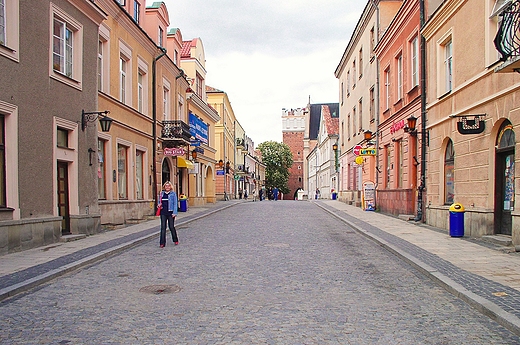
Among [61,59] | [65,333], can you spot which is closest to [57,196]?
[61,59]

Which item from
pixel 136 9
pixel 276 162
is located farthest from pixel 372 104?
pixel 276 162

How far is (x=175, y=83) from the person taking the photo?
26.8 meters

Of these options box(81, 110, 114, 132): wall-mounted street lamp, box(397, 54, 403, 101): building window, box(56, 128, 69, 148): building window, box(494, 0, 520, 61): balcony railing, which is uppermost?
box(397, 54, 403, 101): building window

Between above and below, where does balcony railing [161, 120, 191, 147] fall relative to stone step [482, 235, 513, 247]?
above

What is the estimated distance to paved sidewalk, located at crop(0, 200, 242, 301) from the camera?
297 inches

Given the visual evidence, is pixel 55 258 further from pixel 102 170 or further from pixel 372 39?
pixel 372 39

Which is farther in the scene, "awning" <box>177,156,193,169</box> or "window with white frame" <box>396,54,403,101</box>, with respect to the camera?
"awning" <box>177,156,193,169</box>

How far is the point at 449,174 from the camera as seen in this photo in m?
15.1

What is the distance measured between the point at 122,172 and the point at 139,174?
2.21m

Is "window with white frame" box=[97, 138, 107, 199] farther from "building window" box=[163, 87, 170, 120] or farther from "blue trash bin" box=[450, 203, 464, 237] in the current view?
"blue trash bin" box=[450, 203, 464, 237]

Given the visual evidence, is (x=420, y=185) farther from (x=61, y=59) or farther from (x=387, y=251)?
(x=61, y=59)

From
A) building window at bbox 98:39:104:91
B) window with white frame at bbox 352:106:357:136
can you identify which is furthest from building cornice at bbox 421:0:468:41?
window with white frame at bbox 352:106:357:136

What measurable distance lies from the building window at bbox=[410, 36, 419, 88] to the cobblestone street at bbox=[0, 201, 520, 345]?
10.5 meters

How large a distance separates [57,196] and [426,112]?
12.3m
